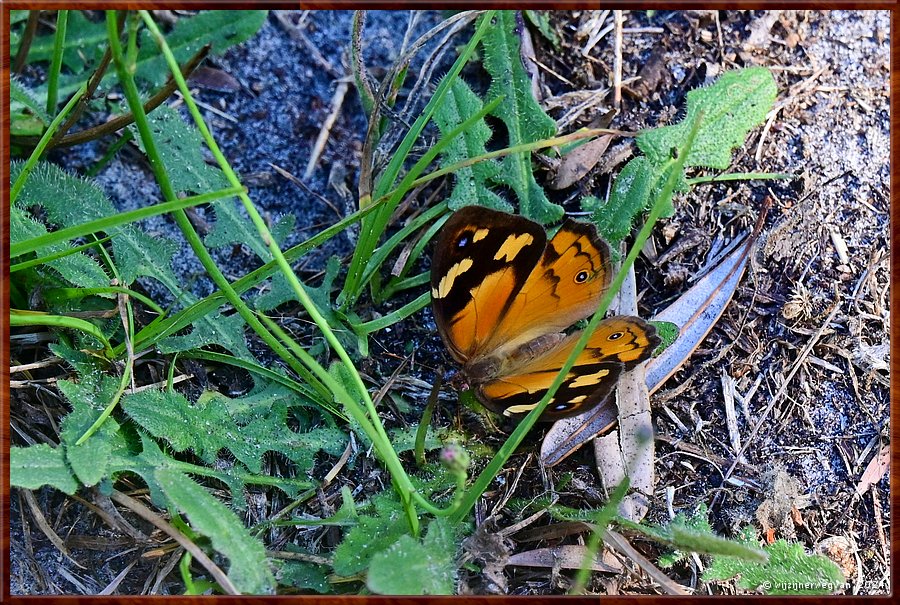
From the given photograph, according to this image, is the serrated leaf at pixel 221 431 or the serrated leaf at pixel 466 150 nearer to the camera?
the serrated leaf at pixel 221 431

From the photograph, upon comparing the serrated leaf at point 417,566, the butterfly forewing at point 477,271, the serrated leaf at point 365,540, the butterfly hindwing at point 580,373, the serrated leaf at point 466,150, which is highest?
the serrated leaf at point 466,150

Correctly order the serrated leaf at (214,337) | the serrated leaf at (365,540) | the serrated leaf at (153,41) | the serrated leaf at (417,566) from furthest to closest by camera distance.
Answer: the serrated leaf at (153,41) < the serrated leaf at (214,337) < the serrated leaf at (365,540) < the serrated leaf at (417,566)

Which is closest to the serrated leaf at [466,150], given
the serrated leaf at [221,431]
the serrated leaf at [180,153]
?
A: the serrated leaf at [180,153]

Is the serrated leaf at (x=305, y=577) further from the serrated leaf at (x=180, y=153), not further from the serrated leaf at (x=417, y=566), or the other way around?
the serrated leaf at (x=180, y=153)

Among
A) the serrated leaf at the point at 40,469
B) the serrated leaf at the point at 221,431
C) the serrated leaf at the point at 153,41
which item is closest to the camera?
the serrated leaf at the point at 40,469

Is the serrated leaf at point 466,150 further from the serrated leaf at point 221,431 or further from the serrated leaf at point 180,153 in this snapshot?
the serrated leaf at point 221,431

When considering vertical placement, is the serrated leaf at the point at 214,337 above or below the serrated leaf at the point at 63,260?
below

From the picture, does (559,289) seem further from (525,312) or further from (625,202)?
(625,202)
